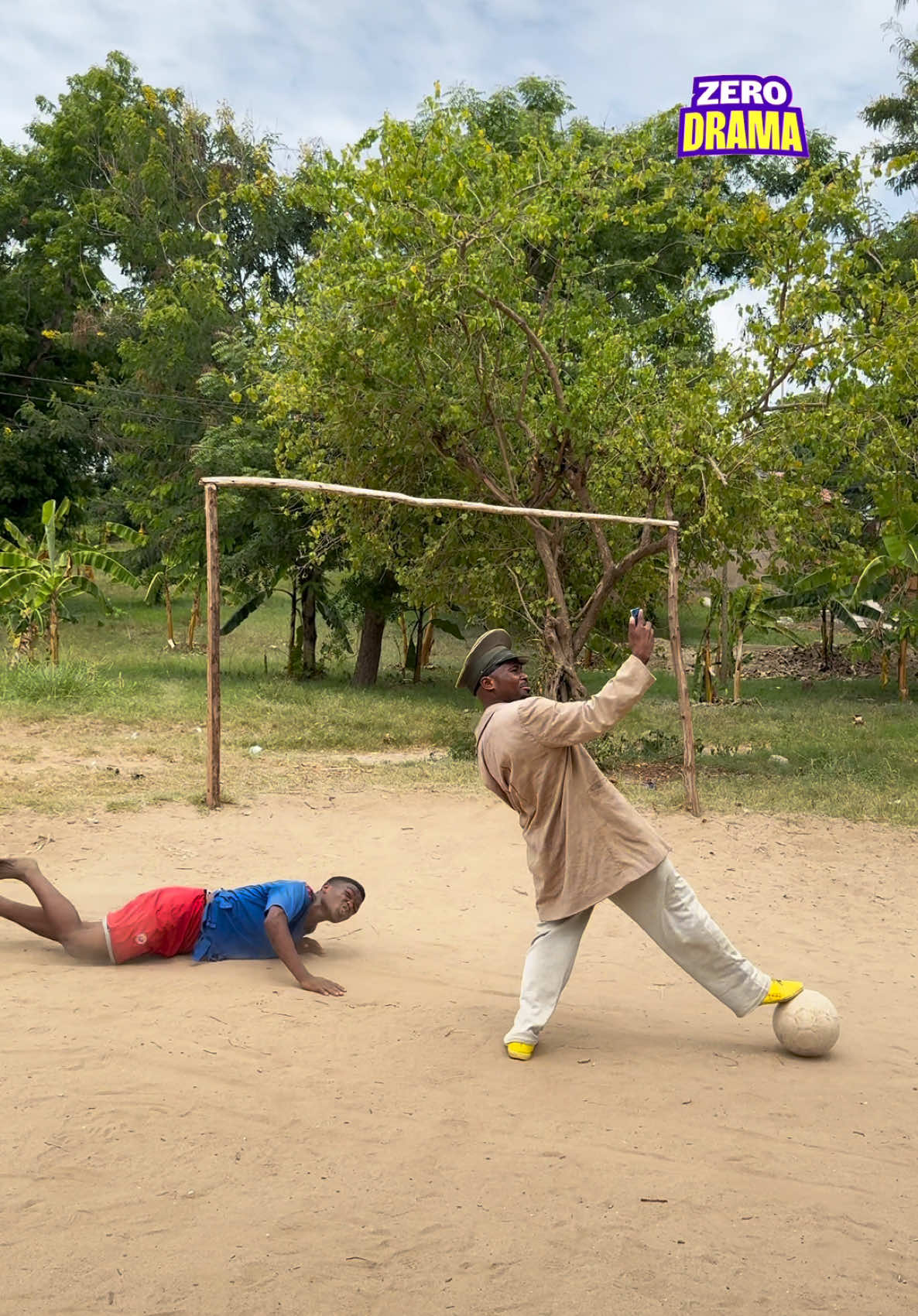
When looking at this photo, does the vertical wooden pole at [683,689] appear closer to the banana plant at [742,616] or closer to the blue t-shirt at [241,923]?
the blue t-shirt at [241,923]

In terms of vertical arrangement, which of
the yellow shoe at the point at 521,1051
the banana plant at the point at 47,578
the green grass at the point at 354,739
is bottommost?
the yellow shoe at the point at 521,1051

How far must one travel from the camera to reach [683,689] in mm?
10016

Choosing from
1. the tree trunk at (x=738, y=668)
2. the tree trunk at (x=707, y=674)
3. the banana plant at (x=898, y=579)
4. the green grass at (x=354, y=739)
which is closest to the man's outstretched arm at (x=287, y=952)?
the green grass at (x=354, y=739)

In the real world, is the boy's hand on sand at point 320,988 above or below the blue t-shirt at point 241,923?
below

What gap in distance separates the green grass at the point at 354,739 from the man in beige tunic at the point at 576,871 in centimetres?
522

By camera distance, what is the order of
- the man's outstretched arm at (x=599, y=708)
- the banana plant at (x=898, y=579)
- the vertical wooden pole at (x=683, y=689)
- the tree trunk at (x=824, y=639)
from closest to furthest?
the man's outstretched arm at (x=599, y=708), the vertical wooden pole at (x=683, y=689), the banana plant at (x=898, y=579), the tree trunk at (x=824, y=639)

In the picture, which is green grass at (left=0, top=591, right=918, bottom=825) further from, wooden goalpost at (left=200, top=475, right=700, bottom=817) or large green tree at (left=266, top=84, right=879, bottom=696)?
large green tree at (left=266, top=84, right=879, bottom=696)

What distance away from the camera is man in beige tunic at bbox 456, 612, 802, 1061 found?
15.6ft

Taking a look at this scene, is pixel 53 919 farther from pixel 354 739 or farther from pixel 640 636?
pixel 354 739

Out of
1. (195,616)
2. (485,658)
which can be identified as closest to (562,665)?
(485,658)

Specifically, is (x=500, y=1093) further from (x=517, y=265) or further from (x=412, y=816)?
(x=517, y=265)

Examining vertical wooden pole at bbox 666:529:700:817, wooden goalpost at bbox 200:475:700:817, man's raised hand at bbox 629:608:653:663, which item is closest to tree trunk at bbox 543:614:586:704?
vertical wooden pole at bbox 666:529:700:817

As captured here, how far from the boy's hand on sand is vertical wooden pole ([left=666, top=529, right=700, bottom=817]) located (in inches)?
187

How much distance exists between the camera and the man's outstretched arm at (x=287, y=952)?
531 centimetres
